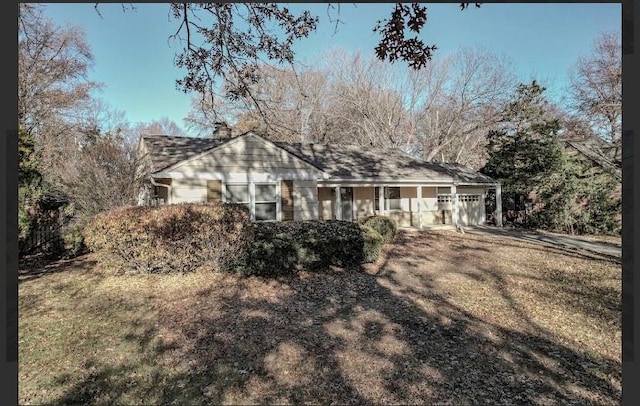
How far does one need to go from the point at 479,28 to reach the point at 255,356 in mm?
6481

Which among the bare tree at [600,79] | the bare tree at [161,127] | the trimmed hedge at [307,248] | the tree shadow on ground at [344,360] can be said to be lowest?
the tree shadow on ground at [344,360]

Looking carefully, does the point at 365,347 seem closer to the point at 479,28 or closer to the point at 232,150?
the point at 479,28

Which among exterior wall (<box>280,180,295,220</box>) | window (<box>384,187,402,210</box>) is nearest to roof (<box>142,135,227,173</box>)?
exterior wall (<box>280,180,295,220</box>)

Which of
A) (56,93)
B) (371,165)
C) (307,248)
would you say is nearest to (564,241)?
(371,165)

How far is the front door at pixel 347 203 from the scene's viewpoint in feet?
54.1

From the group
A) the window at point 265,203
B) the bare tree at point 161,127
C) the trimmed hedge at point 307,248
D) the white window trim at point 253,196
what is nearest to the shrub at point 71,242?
the white window trim at point 253,196

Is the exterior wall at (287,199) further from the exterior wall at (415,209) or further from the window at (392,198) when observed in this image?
the exterior wall at (415,209)

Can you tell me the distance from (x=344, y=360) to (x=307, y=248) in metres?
3.92

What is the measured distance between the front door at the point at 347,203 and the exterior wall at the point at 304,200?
443 centimetres

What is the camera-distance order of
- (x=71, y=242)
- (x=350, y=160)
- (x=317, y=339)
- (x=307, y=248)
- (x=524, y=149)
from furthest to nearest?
(x=524, y=149)
(x=350, y=160)
(x=71, y=242)
(x=307, y=248)
(x=317, y=339)

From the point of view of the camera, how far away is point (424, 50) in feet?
11.6

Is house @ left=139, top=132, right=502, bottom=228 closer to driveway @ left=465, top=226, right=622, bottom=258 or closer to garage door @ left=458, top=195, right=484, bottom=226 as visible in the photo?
garage door @ left=458, top=195, right=484, bottom=226

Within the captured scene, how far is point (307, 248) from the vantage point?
26.1ft

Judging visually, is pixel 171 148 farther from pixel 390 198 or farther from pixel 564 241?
pixel 564 241
